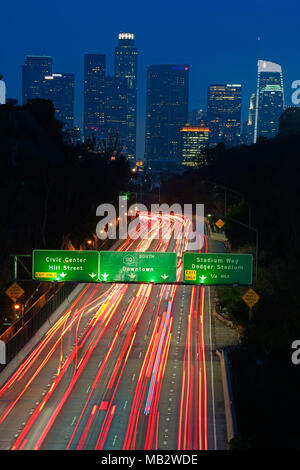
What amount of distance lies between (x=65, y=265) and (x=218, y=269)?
832 cm

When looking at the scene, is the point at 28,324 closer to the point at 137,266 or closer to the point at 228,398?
the point at 137,266

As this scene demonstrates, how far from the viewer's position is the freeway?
26.7 meters

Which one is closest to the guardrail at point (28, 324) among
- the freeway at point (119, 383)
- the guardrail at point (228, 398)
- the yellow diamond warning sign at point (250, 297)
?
the freeway at point (119, 383)

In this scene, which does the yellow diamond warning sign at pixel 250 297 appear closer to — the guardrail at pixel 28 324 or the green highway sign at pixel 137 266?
the green highway sign at pixel 137 266

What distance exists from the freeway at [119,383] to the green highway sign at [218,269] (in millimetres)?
4756

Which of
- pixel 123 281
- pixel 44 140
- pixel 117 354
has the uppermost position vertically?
pixel 44 140

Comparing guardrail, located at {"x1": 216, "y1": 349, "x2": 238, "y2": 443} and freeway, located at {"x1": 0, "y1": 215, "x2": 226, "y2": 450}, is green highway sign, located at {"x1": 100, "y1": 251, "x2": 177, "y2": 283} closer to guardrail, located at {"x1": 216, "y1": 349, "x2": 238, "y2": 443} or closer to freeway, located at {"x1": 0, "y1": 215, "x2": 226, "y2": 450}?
freeway, located at {"x1": 0, "y1": 215, "x2": 226, "y2": 450}

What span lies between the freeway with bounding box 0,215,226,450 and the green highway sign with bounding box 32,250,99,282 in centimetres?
455

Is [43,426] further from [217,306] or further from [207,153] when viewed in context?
[207,153]

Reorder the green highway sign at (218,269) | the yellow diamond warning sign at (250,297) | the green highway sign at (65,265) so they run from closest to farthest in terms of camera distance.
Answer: the green highway sign at (218,269) → the green highway sign at (65,265) → the yellow diamond warning sign at (250,297)

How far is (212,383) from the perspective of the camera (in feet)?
110

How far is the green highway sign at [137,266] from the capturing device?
36.5 metres
